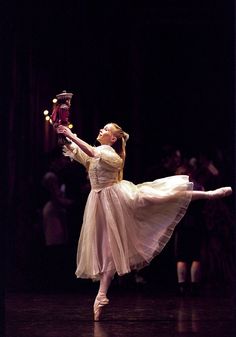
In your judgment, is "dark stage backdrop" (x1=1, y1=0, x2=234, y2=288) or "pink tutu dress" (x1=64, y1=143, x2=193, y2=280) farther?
"dark stage backdrop" (x1=1, y1=0, x2=234, y2=288)

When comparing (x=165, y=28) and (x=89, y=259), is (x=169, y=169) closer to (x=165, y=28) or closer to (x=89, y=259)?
(x=89, y=259)

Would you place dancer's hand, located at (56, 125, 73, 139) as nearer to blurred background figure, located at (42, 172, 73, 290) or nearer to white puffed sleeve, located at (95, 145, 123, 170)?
white puffed sleeve, located at (95, 145, 123, 170)

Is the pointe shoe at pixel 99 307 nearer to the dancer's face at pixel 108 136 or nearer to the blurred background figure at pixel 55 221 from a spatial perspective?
the dancer's face at pixel 108 136

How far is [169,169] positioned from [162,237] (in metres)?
2.04

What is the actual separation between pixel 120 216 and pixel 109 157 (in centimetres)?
45

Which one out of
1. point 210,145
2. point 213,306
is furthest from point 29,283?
point 210,145

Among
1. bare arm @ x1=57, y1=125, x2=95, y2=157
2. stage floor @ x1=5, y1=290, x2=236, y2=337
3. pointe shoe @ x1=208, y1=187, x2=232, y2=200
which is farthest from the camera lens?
pointe shoe @ x1=208, y1=187, x2=232, y2=200

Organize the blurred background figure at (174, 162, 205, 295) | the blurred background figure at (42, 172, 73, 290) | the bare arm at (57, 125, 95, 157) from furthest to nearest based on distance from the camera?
1. the blurred background figure at (42, 172, 73, 290)
2. the blurred background figure at (174, 162, 205, 295)
3. the bare arm at (57, 125, 95, 157)

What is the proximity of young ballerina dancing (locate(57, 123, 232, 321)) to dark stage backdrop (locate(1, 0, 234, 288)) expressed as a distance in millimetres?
2841

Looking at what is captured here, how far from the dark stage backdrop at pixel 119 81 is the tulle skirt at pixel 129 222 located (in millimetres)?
2836

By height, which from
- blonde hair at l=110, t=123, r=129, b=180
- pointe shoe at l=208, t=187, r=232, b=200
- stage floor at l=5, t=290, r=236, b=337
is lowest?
stage floor at l=5, t=290, r=236, b=337

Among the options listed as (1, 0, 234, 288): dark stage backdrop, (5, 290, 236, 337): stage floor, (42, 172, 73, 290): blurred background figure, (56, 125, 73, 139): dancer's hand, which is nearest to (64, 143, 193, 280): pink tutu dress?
(56, 125, 73, 139): dancer's hand

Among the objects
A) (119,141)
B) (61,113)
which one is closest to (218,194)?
(119,141)

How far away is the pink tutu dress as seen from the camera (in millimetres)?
6242
